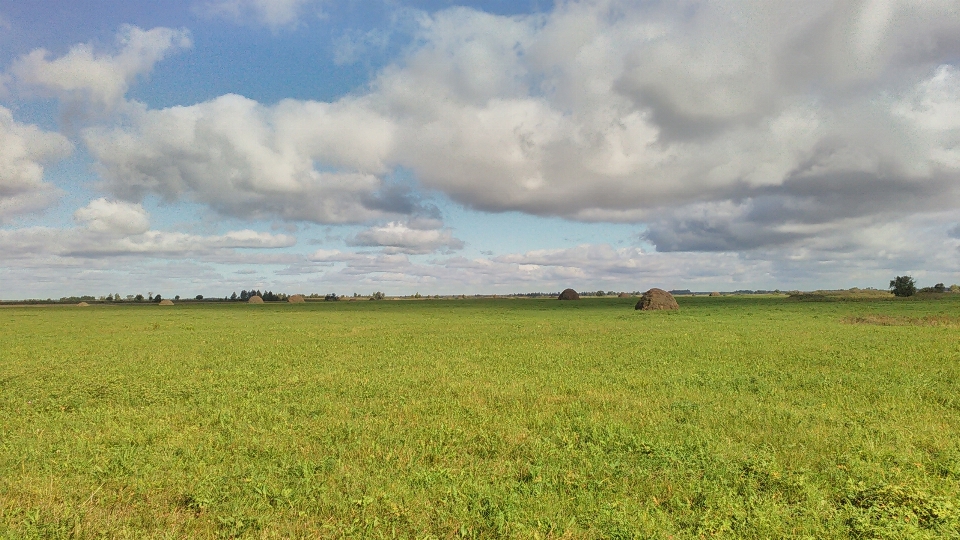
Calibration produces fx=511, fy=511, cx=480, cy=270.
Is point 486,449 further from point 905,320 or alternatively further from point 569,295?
point 569,295

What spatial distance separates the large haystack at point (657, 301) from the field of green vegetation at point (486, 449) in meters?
42.3

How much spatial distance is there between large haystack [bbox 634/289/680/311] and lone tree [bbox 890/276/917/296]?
6875cm

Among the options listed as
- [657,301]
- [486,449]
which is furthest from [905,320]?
[486,449]

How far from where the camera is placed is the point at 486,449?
34.5 feet

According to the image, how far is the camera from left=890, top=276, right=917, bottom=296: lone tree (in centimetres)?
10100

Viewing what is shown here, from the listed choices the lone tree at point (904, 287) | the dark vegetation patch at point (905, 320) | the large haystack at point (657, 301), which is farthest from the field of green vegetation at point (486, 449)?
the lone tree at point (904, 287)

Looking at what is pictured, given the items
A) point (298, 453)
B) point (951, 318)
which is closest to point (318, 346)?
point (298, 453)

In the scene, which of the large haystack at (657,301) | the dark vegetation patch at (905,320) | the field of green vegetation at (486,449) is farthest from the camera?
the large haystack at (657,301)

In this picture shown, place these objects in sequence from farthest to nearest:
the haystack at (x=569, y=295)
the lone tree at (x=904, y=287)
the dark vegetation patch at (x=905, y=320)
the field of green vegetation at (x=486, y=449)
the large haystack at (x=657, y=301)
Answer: the haystack at (x=569, y=295), the lone tree at (x=904, y=287), the large haystack at (x=657, y=301), the dark vegetation patch at (x=905, y=320), the field of green vegetation at (x=486, y=449)

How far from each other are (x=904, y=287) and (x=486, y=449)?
124641 mm

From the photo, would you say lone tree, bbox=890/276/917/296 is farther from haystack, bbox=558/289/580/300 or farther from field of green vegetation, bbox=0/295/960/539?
field of green vegetation, bbox=0/295/960/539

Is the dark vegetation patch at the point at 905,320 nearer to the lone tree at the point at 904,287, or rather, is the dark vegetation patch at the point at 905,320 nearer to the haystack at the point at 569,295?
the lone tree at the point at 904,287

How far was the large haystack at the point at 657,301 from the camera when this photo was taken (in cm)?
6512

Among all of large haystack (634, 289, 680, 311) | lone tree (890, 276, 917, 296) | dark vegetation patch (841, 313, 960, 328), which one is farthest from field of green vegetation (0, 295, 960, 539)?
lone tree (890, 276, 917, 296)
